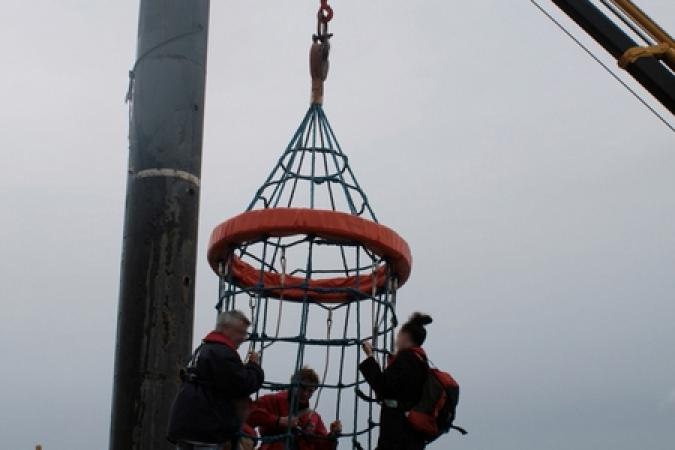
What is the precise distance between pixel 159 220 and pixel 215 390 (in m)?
1.16

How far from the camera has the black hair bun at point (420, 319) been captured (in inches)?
240

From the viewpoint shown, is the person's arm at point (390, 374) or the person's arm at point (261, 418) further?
the person's arm at point (261, 418)

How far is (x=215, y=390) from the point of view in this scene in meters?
5.37

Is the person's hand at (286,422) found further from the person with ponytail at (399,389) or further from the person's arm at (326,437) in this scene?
the person with ponytail at (399,389)

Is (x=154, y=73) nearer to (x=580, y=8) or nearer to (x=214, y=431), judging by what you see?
(x=214, y=431)

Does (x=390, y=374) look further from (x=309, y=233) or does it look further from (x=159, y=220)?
(x=159, y=220)

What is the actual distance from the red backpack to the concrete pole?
1.77m

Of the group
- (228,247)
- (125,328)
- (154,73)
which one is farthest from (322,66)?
(125,328)

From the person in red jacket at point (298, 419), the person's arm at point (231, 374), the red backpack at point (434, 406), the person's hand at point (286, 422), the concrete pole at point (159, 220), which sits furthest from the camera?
the person in red jacket at point (298, 419)

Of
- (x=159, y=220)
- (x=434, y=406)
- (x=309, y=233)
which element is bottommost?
(x=434, y=406)

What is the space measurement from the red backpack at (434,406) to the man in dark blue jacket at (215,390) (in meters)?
1.16

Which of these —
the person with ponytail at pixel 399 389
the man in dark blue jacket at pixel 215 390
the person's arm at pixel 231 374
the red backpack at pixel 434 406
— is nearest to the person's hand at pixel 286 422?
the person with ponytail at pixel 399 389

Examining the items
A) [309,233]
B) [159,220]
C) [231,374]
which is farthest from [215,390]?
[309,233]

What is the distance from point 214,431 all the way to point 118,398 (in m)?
0.73
